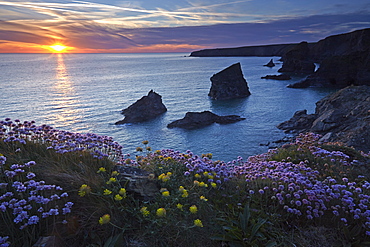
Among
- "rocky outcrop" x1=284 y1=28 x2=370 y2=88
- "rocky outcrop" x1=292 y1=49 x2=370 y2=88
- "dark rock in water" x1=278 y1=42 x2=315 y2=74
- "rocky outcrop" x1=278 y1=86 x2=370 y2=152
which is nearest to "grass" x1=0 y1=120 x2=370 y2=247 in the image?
"rocky outcrop" x1=278 y1=86 x2=370 y2=152

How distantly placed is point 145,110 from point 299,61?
339 feet

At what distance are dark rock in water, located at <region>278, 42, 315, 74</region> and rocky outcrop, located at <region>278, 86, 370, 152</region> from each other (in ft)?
306

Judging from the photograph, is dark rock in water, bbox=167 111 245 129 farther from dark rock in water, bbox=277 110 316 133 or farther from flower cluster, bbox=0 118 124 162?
flower cluster, bbox=0 118 124 162

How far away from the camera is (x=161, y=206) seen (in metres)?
4.34

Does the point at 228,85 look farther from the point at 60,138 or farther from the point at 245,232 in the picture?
the point at 245,232

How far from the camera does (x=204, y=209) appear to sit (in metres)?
4.53

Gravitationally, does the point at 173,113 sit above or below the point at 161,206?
below

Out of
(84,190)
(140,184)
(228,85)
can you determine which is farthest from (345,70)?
(84,190)

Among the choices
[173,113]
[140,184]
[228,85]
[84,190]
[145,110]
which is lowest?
[173,113]

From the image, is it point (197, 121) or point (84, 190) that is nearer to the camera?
point (84, 190)

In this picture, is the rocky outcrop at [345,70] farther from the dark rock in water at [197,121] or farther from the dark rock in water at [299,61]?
the dark rock in water at [197,121]

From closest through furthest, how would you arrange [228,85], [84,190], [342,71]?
1. [84,190]
2. [228,85]
3. [342,71]

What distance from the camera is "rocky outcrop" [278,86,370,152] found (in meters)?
18.8

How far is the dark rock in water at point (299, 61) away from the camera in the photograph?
4914 inches
